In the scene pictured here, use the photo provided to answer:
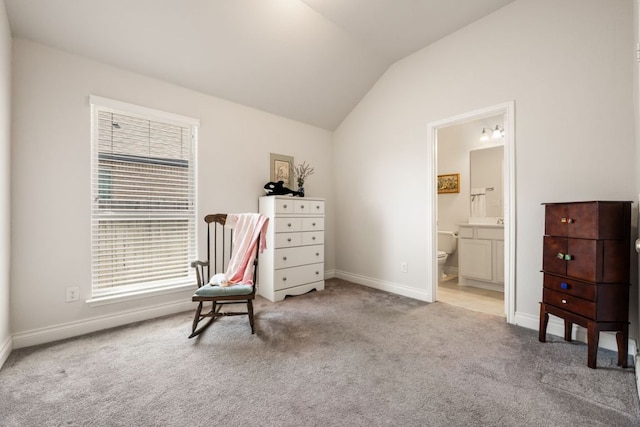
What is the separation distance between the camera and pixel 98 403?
1.45 m

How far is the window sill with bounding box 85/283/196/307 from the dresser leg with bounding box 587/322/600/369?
10.9 feet

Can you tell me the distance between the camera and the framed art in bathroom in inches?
176

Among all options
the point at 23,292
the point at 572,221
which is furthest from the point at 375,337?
the point at 23,292

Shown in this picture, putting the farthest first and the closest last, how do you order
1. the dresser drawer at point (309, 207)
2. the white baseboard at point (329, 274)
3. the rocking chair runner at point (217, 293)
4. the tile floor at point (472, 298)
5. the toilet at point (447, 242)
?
the toilet at point (447, 242) → the white baseboard at point (329, 274) → the dresser drawer at point (309, 207) → the tile floor at point (472, 298) → the rocking chair runner at point (217, 293)

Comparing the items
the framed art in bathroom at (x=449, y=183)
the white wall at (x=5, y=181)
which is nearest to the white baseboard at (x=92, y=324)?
the white wall at (x=5, y=181)

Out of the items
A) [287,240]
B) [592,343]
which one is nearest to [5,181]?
[287,240]

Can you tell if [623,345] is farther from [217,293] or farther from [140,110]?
[140,110]

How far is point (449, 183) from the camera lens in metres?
4.58

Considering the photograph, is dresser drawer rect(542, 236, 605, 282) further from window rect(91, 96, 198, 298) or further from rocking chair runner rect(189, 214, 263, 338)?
window rect(91, 96, 198, 298)

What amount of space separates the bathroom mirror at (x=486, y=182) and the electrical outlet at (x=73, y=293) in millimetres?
4968

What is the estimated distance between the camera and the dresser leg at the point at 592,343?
1.74 m

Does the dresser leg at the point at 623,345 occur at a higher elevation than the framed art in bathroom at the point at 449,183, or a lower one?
lower

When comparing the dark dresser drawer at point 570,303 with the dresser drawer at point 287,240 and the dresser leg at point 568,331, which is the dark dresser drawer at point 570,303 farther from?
the dresser drawer at point 287,240

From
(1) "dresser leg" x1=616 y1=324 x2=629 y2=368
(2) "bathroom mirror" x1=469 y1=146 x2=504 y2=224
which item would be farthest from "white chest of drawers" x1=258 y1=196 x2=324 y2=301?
(1) "dresser leg" x1=616 y1=324 x2=629 y2=368
